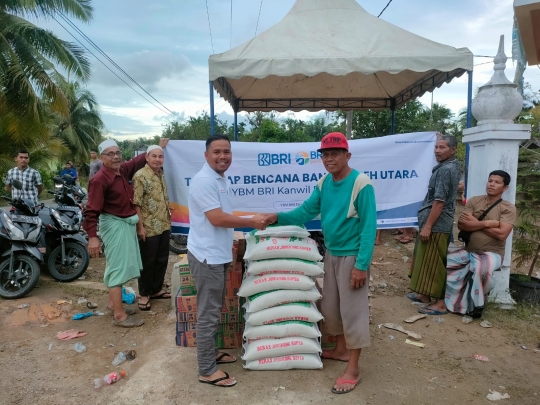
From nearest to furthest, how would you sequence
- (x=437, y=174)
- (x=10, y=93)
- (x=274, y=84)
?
(x=437, y=174)
(x=274, y=84)
(x=10, y=93)

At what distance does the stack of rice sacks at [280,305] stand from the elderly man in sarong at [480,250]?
1.89m

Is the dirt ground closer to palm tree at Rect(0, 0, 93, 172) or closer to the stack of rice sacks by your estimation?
the stack of rice sacks

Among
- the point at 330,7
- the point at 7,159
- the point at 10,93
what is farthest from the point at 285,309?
the point at 7,159

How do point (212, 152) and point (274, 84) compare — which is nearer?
point (212, 152)

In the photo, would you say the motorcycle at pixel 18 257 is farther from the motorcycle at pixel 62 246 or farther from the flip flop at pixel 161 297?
the flip flop at pixel 161 297

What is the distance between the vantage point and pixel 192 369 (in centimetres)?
290

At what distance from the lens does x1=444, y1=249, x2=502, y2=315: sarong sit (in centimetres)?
375

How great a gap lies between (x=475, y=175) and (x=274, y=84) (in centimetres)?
440

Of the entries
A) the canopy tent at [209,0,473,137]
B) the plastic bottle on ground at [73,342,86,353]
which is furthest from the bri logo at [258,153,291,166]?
the plastic bottle on ground at [73,342,86,353]

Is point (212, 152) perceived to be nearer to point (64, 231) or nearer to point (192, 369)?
point (192, 369)

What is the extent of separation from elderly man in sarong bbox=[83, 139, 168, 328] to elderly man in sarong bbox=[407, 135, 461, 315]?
293 centimetres

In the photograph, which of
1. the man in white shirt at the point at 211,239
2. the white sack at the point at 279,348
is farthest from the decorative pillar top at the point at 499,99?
the white sack at the point at 279,348

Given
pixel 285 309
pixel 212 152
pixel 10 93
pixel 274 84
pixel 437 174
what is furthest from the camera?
pixel 10 93

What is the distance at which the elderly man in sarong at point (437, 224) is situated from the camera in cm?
375
